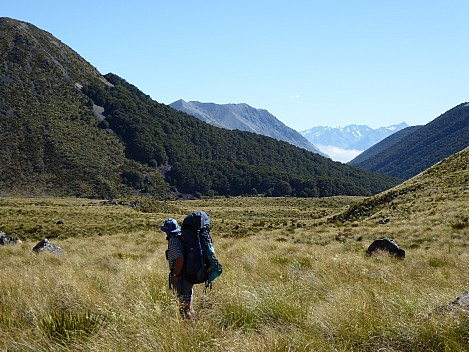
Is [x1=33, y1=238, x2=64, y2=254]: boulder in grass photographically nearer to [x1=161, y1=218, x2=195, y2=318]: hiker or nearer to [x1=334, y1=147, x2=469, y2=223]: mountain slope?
[x1=161, y1=218, x2=195, y2=318]: hiker

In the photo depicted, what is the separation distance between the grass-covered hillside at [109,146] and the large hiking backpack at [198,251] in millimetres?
99883

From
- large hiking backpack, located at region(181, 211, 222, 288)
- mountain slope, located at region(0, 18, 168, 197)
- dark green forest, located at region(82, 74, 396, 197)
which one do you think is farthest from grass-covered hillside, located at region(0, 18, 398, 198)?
large hiking backpack, located at region(181, 211, 222, 288)

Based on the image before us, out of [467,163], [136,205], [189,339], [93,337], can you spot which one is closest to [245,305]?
[189,339]

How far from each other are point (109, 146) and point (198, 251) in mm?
130566

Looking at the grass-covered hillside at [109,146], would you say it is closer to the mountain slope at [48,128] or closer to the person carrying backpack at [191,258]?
the mountain slope at [48,128]

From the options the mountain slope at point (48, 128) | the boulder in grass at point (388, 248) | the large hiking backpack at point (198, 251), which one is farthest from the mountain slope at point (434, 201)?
the mountain slope at point (48, 128)

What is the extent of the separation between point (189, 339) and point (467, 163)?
4475cm

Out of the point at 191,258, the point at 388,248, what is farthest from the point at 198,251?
the point at 388,248

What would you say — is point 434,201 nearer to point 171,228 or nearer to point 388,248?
point 388,248

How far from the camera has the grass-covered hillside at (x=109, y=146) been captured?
105m

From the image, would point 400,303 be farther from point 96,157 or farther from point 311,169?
point 311,169

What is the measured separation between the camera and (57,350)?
3734 mm

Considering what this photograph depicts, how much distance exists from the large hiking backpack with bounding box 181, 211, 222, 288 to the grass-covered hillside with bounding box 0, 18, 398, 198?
99883mm

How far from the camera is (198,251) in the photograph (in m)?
5.14
